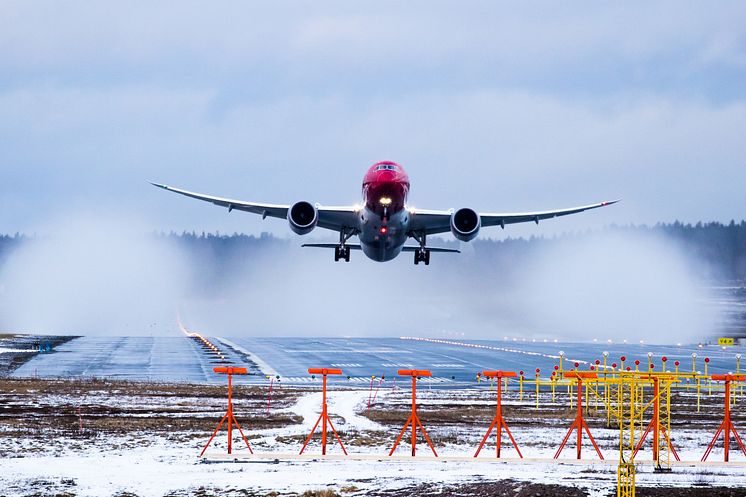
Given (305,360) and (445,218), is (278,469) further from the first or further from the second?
(305,360)

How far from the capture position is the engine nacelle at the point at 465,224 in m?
44.8

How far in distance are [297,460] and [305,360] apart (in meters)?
44.5

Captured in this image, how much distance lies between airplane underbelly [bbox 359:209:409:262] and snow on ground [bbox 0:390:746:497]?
15.7 metres

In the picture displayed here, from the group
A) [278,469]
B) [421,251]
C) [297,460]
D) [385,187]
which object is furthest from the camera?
[421,251]

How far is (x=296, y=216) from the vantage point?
43.9m

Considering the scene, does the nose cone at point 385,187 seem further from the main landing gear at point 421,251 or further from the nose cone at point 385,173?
the main landing gear at point 421,251

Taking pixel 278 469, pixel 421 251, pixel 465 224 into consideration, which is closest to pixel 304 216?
pixel 465 224

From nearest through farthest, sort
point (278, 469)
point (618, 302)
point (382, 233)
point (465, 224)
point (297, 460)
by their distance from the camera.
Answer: point (278, 469), point (297, 460), point (382, 233), point (465, 224), point (618, 302)

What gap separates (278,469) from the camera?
23.3 m

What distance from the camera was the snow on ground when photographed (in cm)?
2116

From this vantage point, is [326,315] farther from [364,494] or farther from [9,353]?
[364,494]

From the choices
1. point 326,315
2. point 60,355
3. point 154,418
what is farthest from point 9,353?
point 326,315

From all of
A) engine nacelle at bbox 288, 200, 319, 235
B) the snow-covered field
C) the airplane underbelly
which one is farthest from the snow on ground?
the airplane underbelly

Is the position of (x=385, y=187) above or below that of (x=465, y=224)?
above
